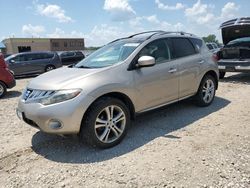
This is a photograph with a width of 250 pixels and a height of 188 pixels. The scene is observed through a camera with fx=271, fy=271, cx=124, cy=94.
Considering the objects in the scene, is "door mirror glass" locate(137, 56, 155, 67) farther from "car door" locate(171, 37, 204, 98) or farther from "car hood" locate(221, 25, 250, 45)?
"car hood" locate(221, 25, 250, 45)

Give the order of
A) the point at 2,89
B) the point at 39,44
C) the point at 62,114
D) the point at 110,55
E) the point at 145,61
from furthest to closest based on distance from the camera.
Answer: the point at 39,44
the point at 2,89
the point at 110,55
the point at 145,61
the point at 62,114

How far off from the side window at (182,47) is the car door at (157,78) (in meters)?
0.24

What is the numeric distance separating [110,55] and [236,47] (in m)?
6.48

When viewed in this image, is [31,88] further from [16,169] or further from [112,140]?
[112,140]

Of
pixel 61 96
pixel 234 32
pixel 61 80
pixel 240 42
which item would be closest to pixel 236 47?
pixel 240 42

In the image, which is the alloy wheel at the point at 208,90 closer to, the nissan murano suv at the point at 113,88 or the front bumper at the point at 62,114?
the nissan murano suv at the point at 113,88

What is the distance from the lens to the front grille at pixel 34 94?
12.5 ft

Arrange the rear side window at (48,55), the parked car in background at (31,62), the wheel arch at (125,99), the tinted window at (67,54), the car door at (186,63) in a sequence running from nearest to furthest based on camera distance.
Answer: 1. the wheel arch at (125,99)
2. the car door at (186,63)
3. the parked car in background at (31,62)
4. the rear side window at (48,55)
5. the tinted window at (67,54)

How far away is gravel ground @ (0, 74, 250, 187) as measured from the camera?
3.25 m

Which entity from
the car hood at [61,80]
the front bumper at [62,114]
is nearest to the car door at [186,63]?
the car hood at [61,80]

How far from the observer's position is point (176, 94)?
5.27m

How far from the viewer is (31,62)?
1617cm

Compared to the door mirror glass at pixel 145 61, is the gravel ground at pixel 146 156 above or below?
below

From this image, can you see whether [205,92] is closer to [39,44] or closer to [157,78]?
[157,78]
